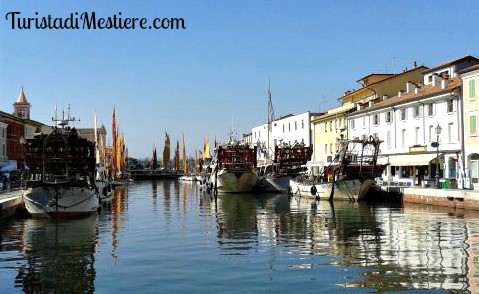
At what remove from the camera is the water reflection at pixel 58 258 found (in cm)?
1783

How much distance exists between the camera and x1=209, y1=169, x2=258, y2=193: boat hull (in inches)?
2849

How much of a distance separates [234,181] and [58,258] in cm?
5041

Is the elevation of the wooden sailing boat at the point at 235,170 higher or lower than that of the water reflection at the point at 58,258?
higher

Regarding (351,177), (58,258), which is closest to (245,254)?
(58,258)

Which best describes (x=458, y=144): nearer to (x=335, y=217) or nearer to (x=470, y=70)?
(x=470, y=70)

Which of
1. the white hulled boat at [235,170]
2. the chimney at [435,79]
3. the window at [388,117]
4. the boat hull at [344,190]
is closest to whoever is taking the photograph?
the boat hull at [344,190]

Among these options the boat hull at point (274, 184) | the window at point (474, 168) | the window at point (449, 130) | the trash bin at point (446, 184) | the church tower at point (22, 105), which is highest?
the church tower at point (22, 105)

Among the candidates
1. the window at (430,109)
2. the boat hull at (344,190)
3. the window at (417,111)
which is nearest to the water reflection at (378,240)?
the boat hull at (344,190)

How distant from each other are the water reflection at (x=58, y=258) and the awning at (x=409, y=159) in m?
33.3

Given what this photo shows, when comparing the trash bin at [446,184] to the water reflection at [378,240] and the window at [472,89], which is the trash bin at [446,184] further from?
the window at [472,89]

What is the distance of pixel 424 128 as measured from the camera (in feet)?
186

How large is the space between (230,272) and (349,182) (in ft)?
116

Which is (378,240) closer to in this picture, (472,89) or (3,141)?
(472,89)

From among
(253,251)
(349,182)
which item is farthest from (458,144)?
(253,251)
